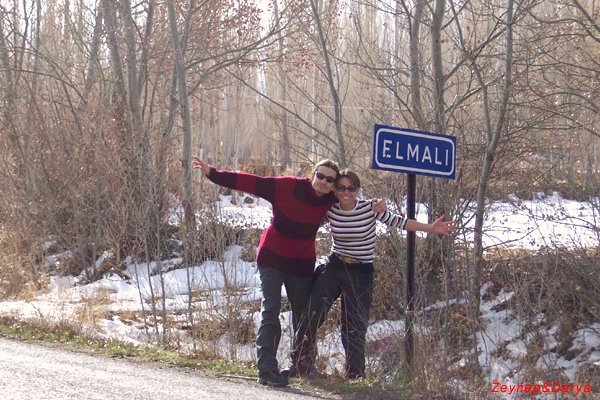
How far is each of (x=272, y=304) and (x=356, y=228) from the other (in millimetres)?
1005

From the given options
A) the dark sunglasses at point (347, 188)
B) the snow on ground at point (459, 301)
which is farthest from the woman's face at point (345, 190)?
the snow on ground at point (459, 301)

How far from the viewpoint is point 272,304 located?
7801 millimetres

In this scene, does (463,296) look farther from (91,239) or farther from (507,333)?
(91,239)

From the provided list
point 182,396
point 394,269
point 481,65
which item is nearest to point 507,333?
Result: point 394,269

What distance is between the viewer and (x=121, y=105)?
1767 centimetres

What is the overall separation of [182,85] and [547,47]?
719 centimetres

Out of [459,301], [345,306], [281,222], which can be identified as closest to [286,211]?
[281,222]

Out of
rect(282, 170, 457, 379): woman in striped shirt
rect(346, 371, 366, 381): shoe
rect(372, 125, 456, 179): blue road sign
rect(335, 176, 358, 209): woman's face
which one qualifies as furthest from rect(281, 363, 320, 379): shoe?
rect(372, 125, 456, 179): blue road sign

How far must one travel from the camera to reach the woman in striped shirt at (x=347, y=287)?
7895 mm

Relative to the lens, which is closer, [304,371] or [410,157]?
[410,157]

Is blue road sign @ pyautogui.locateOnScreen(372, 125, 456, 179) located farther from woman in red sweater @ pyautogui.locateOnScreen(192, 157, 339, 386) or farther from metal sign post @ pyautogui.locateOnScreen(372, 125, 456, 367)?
woman in red sweater @ pyautogui.locateOnScreen(192, 157, 339, 386)

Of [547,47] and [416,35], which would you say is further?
[416,35]

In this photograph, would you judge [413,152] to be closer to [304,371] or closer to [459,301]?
[304,371]

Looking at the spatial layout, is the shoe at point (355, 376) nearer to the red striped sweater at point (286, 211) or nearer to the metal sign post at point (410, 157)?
the metal sign post at point (410, 157)
